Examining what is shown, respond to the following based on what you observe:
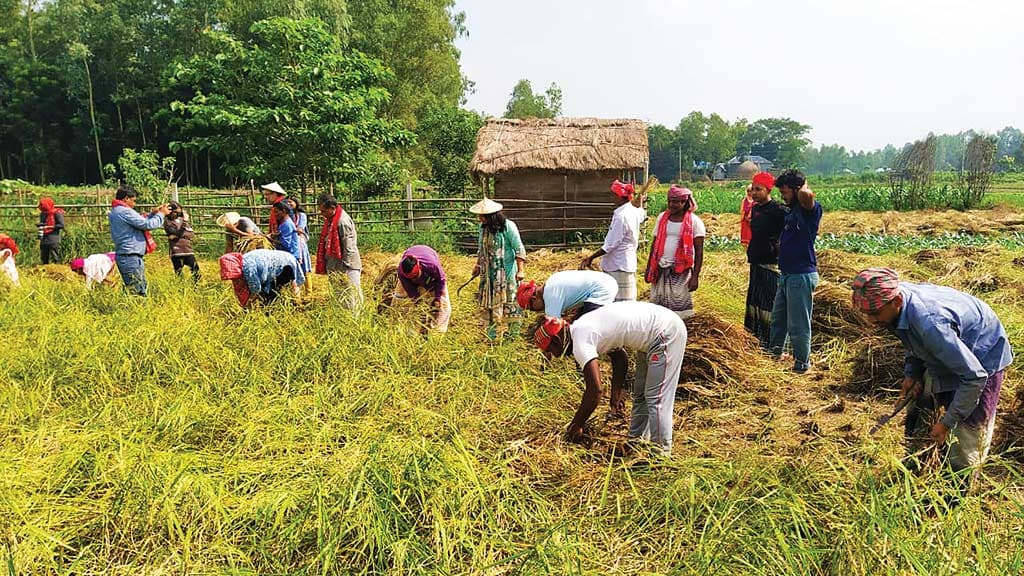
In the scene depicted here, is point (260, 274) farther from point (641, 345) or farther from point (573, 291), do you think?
Result: point (641, 345)

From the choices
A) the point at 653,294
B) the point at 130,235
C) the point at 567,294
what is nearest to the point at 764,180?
the point at 653,294

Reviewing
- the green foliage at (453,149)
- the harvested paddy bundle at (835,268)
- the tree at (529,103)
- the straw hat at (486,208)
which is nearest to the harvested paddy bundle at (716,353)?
the straw hat at (486,208)

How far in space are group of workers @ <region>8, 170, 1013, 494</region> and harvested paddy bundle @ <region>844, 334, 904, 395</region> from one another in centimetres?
32

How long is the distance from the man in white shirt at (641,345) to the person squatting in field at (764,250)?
6.57ft

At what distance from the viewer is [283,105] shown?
395 inches

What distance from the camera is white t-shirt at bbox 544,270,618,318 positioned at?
2816 mm

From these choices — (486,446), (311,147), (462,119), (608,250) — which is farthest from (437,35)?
(486,446)

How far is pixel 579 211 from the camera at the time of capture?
40.4 ft

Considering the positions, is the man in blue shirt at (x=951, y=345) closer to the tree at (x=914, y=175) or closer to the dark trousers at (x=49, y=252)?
the dark trousers at (x=49, y=252)

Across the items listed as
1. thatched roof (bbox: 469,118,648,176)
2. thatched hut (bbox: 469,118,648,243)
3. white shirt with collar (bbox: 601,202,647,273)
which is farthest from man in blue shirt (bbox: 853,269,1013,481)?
thatched roof (bbox: 469,118,648,176)

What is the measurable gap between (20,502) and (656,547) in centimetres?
246

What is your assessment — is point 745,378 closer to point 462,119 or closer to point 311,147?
point 311,147

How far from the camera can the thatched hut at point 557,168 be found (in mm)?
12125

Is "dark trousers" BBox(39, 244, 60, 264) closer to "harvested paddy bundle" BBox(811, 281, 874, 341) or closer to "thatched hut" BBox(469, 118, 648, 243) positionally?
"thatched hut" BBox(469, 118, 648, 243)
